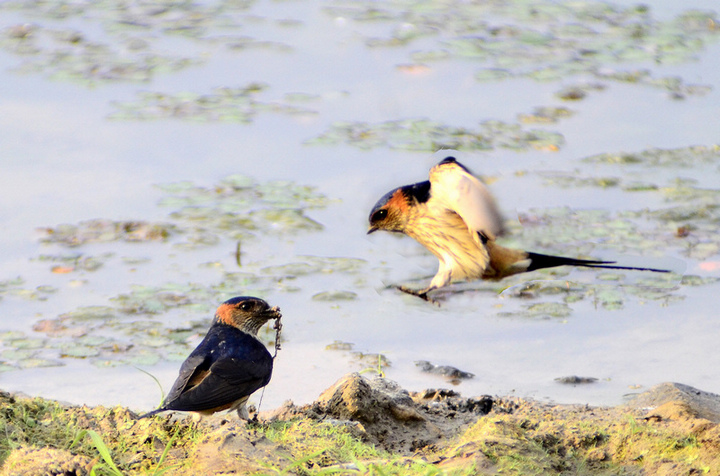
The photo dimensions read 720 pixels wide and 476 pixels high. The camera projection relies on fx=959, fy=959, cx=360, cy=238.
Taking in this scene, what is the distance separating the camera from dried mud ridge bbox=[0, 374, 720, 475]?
11.9ft

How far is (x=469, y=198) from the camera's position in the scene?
4504 mm

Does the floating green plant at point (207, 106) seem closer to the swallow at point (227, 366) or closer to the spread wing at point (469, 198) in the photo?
the spread wing at point (469, 198)

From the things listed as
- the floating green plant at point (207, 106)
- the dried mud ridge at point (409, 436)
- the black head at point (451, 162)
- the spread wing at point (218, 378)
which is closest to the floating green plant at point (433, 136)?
the floating green plant at point (207, 106)

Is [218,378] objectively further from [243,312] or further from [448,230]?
[448,230]

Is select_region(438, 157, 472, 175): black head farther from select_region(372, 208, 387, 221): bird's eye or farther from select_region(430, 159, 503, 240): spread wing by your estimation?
select_region(372, 208, 387, 221): bird's eye

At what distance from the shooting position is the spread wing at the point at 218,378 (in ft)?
13.2

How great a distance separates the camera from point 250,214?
23.4 feet

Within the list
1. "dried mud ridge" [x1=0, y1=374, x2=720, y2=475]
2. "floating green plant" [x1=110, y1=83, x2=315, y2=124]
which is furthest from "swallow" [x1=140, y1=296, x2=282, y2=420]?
"floating green plant" [x1=110, y1=83, x2=315, y2=124]

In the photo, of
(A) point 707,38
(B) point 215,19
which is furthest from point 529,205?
(B) point 215,19

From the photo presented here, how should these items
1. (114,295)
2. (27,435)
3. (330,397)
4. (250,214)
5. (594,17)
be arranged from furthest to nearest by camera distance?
(594,17), (250,214), (114,295), (330,397), (27,435)

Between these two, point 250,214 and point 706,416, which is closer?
point 706,416

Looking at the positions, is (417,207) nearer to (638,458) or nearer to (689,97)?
(638,458)

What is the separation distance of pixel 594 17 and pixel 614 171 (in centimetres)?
528

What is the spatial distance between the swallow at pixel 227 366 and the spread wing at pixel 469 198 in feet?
3.35
